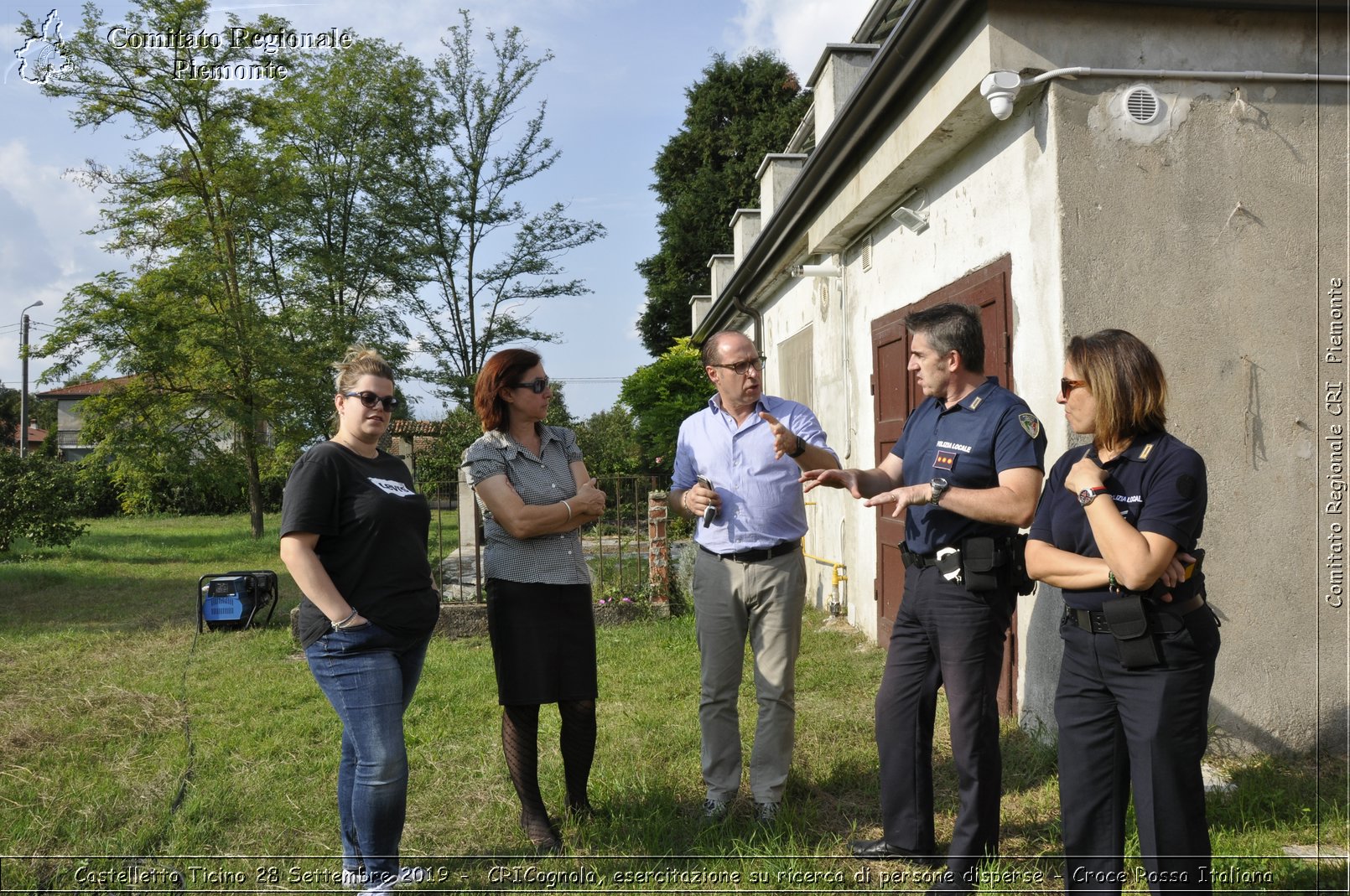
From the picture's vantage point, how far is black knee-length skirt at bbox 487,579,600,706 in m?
3.71

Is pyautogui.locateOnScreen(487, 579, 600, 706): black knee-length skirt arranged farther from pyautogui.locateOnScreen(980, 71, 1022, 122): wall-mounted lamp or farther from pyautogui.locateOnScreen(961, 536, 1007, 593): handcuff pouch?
pyautogui.locateOnScreen(980, 71, 1022, 122): wall-mounted lamp

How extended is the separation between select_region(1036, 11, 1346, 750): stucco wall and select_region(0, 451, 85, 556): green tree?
14.8 m

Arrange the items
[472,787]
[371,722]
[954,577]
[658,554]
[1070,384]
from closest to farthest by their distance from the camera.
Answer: [1070,384]
[371,722]
[954,577]
[472,787]
[658,554]

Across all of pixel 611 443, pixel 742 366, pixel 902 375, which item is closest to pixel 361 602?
pixel 742 366

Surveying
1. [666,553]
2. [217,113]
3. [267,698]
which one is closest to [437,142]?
[217,113]

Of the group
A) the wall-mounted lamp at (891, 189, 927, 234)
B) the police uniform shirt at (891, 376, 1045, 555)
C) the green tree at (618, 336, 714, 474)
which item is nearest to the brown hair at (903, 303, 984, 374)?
the police uniform shirt at (891, 376, 1045, 555)

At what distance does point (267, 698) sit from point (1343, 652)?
637 cm

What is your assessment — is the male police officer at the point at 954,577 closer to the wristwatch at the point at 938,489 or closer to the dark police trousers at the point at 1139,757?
the wristwatch at the point at 938,489

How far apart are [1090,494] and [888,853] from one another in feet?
5.67

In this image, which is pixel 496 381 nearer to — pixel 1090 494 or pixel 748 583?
pixel 748 583

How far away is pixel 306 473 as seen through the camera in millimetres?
3154

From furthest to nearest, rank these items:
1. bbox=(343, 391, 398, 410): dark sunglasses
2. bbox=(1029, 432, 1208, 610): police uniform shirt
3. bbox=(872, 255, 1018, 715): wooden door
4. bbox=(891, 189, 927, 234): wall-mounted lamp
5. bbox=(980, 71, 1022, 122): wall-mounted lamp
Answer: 1. bbox=(891, 189, 927, 234): wall-mounted lamp
2. bbox=(872, 255, 1018, 715): wooden door
3. bbox=(980, 71, 1022, 122): wall-mounted lamp
4. bbox=(343, 391, 398, 410): dark sunglasses
5. bbox=(1029, 432, 1208, 610): police uniform shirt

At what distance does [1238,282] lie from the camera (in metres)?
4.35

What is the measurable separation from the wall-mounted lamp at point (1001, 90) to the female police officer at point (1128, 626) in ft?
6.52
